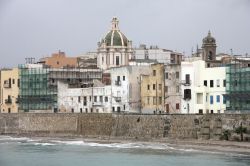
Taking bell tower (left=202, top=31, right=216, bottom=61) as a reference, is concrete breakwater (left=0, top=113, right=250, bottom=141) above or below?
below

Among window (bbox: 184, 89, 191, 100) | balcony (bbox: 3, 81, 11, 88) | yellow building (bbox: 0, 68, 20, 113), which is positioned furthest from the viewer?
balcony (bbox: 3, 81, 11, 88)

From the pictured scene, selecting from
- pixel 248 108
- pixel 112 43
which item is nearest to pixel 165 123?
pixel 248 108

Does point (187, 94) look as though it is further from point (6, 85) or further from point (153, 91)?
point (6, 85)

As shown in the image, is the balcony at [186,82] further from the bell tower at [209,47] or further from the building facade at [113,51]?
the building facade at [113,51]

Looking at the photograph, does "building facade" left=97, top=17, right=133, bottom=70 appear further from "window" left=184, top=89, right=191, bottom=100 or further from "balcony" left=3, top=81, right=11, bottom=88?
"window" left=184, top=89, right=191, bottom=100

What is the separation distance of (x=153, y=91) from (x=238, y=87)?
1179 centimetres

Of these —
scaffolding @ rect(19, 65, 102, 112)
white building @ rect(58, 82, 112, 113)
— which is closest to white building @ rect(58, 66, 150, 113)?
white building @ rect(58, 82, 112, 113)

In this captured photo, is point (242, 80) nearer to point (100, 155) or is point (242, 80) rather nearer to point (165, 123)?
point (165, 123)

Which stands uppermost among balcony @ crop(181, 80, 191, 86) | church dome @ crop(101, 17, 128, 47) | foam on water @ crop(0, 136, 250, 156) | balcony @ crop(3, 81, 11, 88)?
church dome @ crop(101, 17, 128, 47)

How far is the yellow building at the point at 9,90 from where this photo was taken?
91.0m

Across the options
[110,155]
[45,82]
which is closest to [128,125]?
[110,155]

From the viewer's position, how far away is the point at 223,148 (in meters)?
60.3

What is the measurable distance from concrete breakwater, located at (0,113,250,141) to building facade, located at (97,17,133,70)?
16475 millimetres

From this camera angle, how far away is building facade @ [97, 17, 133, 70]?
313 feet
